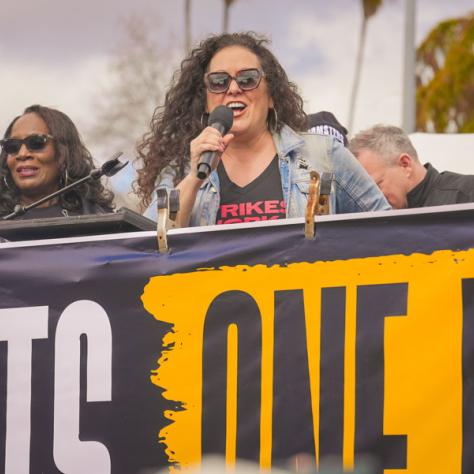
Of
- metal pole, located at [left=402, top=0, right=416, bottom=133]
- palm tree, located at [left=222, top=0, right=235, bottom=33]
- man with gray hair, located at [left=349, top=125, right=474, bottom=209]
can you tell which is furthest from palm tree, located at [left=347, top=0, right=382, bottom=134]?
man with gray hair, located at [left=349, top=125, right=474, bottom=209]

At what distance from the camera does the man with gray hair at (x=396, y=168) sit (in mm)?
6832

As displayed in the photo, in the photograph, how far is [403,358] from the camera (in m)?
3.62

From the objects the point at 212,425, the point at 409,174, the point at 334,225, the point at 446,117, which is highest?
the point at 446,117

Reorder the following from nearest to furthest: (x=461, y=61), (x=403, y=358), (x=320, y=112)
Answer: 1. (x=403, y=358)
2. (x=320, y=112)
3. (x=461, y=61)

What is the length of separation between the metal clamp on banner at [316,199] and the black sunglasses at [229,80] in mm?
946

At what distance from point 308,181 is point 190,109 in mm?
807

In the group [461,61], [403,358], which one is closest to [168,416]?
[403,358]

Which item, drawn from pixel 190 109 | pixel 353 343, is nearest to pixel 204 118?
pixel 190 109

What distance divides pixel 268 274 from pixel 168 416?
0.56 metres

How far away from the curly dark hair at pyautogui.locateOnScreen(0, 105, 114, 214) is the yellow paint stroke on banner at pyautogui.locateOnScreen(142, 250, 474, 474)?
5.61 feet

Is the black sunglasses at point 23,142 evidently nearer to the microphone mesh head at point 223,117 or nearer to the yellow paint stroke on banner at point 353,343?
the microphone mesh head at point 223,117

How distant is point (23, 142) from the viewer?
214 inches

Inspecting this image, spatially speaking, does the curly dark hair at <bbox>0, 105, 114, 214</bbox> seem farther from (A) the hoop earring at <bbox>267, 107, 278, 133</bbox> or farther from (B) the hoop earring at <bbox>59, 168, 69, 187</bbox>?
(A) the hoop earring at <bbox>267, 107, 278, 133</bbox>

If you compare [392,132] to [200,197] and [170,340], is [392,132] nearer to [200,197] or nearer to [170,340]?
[200,197]
